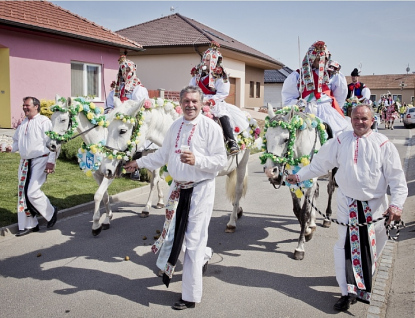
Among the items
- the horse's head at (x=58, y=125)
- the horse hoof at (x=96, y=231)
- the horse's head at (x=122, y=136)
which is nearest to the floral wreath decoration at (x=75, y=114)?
the horse's head at (x=58, y=125)

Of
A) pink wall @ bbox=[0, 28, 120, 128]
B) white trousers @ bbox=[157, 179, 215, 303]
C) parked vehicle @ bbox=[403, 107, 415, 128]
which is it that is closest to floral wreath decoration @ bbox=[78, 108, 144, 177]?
white trousers @ bbox=[157, 179, 215, 303]

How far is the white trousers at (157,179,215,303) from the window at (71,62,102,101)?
13396 millimetres

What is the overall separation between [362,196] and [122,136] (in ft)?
11.0

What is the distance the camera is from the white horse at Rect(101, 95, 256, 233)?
18.9 feet

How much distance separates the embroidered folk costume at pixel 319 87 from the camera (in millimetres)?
6234

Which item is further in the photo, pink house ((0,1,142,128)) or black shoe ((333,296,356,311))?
pink house ((0,1,142,128))

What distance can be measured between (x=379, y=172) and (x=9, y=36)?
1372 cm

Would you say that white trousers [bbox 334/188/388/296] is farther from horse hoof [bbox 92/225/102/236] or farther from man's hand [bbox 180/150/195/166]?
horse hoof [bbox 92/225/102/236]

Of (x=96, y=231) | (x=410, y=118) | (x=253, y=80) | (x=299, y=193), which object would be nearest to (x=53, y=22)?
(x=96, y=231)

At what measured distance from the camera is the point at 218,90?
6797 millimetres

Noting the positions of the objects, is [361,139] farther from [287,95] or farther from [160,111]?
[160,111]

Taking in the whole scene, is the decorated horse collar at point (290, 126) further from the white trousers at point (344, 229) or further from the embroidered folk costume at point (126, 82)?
the embroidered folk costume at point (126, 82)

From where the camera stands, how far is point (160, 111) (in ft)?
21.0

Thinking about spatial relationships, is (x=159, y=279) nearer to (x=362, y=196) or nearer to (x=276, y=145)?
(x=276, y=145)
